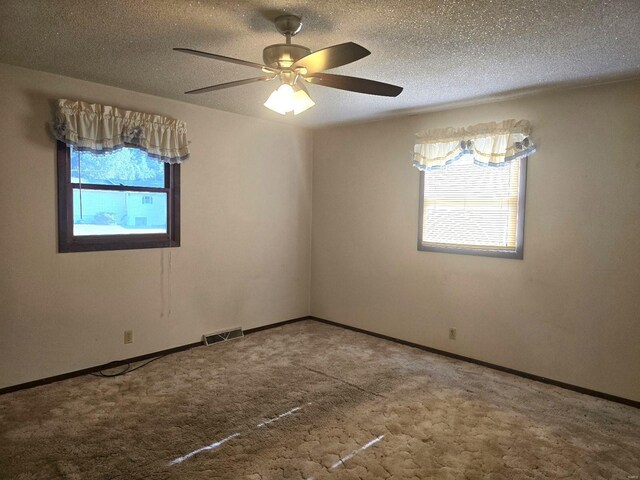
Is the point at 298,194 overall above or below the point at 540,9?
below

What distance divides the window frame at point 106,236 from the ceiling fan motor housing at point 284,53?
200 cm

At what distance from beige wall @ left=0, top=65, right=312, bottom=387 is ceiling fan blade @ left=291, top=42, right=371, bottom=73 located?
222 centimetres

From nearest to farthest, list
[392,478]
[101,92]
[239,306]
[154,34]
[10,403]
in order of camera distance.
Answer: [392,478] → [154,34] → [10,403] → [101,92] → [239,306]

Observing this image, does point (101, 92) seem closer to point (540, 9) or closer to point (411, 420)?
point (540, 9)

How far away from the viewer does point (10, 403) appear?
2912 millimetres

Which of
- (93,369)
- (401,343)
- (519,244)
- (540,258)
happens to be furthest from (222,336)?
(540,258)

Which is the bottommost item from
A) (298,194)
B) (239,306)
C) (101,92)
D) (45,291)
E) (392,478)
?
(392,478)

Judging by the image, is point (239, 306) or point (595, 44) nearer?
point (595, 44)

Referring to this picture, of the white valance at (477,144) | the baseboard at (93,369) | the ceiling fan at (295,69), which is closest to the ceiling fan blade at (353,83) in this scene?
the ceiling fan at (295,69)

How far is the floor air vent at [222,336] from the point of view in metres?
4.28

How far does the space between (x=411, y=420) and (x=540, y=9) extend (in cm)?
251

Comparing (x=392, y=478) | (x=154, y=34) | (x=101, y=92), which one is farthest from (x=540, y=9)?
(x=101, y=92)

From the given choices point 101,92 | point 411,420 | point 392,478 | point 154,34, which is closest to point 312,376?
point 411,420

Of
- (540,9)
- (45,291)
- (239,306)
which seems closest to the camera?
(540,9)
